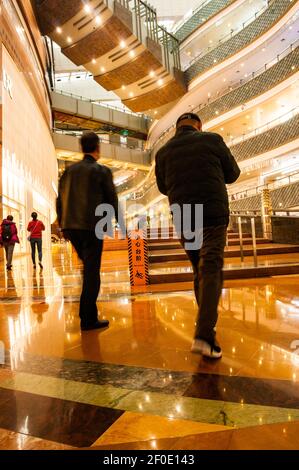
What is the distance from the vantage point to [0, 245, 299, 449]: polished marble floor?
1157 millimetres

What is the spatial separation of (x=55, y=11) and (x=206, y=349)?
19.6 meters

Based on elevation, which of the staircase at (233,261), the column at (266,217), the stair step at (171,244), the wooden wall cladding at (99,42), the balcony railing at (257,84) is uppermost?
the wooden wall cladding at (99,42)

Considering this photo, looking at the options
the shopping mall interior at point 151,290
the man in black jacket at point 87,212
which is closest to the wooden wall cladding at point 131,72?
the shopping mall interior at point 151,290

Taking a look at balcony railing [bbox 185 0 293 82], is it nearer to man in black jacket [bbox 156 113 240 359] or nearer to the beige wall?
the beige wall

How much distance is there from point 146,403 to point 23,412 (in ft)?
1.66

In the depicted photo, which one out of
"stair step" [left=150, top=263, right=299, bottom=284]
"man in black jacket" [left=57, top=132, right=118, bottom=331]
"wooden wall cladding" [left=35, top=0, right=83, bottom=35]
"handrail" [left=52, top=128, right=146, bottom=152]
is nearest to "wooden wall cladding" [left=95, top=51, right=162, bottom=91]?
"wooden wall cladding" [left=35, top=0, right=83, bottom=35]

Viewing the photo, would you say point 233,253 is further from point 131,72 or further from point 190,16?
point 190,16

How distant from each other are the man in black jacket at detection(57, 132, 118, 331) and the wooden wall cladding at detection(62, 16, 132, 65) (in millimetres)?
17021

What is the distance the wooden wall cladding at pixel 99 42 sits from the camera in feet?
55.7

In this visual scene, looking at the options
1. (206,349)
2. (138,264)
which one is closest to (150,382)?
(206,349)

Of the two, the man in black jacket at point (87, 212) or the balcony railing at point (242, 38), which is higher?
the balcony railing at point (242, 38)

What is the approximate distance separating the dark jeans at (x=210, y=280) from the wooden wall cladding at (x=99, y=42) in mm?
17937

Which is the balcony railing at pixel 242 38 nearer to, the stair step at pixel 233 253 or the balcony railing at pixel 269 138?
the balcony railing at pixel 269 138
